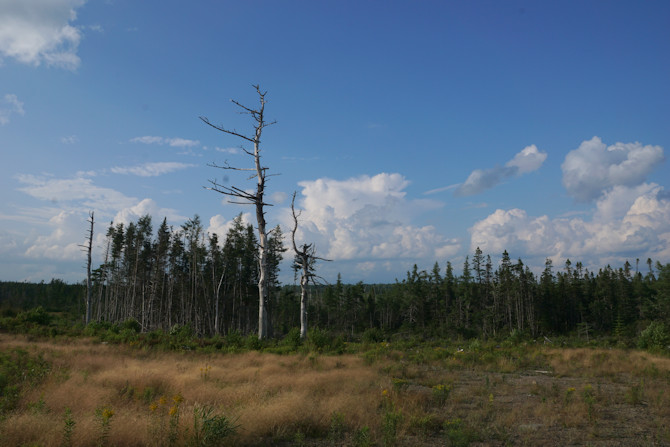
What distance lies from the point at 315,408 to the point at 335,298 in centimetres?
7173

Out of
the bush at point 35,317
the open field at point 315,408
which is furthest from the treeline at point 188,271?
the open field at point 315,408

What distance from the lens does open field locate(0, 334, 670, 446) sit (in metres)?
5.30

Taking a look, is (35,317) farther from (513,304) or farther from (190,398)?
(513,304)

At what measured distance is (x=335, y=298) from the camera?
7775 cm

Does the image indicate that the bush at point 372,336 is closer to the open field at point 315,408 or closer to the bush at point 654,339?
the open field at point 315,408

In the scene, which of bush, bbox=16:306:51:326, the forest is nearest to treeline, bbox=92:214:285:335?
the forest

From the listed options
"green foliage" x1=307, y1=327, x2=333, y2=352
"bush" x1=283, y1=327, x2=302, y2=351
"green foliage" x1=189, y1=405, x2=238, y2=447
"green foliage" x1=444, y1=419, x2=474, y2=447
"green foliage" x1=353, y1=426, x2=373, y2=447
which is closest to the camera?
"green foliage" x1=189, y1=405, x2=238, y2=447

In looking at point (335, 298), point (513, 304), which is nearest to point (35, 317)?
point (335, 298)

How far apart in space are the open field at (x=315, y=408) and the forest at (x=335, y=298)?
29668 millimetres

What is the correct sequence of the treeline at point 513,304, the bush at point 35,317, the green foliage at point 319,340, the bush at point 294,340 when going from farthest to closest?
the treeline at point 513,304
the bush at point 35,317
the green foliage at point 319,340
the bush at point 294,340

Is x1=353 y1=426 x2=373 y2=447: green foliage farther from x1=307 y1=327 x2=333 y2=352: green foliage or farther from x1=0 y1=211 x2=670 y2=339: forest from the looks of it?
x1=0 y1=211 x2=670 y2=339: forest

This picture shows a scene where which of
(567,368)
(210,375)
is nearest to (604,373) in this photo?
(567,368)

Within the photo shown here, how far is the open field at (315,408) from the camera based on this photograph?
5297mm

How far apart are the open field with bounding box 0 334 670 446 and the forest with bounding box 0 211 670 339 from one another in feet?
97.3
